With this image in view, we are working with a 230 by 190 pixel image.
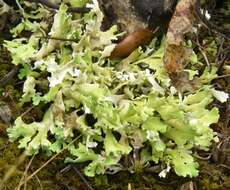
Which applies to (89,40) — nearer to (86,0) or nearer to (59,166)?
(86,0)

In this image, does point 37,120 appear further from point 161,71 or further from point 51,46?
A: point 161,71

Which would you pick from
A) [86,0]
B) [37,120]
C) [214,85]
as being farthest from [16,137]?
[214,85]

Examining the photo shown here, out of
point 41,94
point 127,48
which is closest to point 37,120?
point 41,94

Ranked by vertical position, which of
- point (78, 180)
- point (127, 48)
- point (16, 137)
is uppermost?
point (127, 48)

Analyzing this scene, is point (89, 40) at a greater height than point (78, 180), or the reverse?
point (89, 40)

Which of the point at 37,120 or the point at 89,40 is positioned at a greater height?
the point at 89,40

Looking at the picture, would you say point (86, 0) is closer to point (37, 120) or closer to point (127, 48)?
point (127, 48)

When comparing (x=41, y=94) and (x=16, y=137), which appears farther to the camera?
(x=41, y=94)

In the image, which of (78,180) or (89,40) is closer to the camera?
(78,180)

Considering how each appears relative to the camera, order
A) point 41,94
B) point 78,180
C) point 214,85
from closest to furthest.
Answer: point 78,180
point 41,94
point 214,85

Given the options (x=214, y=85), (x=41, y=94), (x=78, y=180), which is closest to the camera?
(x=78, y=180)
